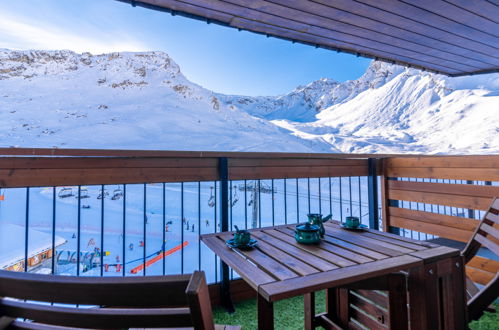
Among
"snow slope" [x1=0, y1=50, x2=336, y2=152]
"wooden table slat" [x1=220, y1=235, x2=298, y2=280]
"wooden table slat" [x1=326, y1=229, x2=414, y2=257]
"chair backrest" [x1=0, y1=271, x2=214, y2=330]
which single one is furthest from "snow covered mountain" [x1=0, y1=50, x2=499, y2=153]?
"chair backrest" [x1=0, y1=271, x2=214, y2=330]

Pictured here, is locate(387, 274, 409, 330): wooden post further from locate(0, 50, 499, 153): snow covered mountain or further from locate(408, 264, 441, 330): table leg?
locate(0, 50, 499, 153): snow covered mountain

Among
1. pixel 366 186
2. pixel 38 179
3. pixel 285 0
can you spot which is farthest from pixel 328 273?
pixel 366 186

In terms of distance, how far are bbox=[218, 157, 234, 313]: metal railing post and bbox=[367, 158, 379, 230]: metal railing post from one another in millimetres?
1572

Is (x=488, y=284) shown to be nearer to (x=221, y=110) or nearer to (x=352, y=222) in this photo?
(x=352, y=222)

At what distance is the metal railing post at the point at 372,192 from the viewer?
2.68 m

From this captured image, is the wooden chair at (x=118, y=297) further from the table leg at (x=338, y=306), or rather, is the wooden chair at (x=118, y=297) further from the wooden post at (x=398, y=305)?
the table leg at (x=338, y=306)

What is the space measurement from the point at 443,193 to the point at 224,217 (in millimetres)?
1892

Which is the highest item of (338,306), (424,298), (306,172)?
(306,172)

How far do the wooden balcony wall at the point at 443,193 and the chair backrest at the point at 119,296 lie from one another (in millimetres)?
2382

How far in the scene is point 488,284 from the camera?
1.33m

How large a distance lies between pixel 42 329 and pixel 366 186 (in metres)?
2.80

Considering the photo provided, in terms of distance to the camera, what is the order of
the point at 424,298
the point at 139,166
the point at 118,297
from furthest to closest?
the point at 139,166 → the point at 424,298 → the point at 118,297

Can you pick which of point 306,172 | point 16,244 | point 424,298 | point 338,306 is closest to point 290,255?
point 424,298

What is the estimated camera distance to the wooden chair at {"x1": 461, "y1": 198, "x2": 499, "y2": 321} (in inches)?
51.1
